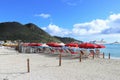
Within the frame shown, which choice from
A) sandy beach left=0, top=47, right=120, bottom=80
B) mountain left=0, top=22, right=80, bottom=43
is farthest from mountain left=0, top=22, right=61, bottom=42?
sandy beach left=0, top=47, right=120, bottom=80

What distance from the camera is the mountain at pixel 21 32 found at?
160925mm

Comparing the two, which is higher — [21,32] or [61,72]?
[21,32]

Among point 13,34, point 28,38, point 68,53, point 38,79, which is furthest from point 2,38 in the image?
point 38,79

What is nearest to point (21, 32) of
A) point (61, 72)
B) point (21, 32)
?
point (21, 32)

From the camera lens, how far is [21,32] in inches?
6703

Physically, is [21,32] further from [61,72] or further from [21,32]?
[61,72]

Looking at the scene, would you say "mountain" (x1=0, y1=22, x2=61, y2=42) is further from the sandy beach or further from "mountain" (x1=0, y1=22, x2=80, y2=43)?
the sandy beach

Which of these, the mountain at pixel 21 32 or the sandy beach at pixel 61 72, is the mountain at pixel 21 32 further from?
the sandy beach at pixel 61 72

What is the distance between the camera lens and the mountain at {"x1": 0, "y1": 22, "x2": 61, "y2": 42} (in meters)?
161

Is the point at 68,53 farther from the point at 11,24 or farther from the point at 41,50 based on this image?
the point at 11,24

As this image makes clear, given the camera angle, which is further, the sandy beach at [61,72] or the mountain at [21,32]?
the mountain at [21,32]

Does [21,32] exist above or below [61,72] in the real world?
above

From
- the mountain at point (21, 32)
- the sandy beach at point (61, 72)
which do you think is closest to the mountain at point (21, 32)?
the mountain at point (21, 32)

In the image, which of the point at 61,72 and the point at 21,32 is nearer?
the point at 61,72
